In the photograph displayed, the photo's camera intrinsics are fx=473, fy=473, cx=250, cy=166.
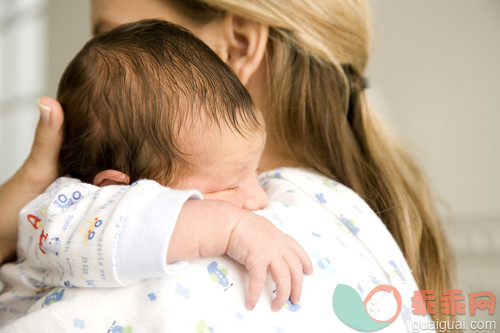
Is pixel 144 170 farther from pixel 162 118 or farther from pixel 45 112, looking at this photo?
pixel 45 112

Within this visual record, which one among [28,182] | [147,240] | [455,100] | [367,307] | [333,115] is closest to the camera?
[147,240]

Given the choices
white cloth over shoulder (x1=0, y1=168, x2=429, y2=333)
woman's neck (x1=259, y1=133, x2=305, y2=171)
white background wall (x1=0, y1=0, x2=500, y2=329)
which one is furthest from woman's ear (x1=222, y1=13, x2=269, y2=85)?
white background wall (x1=0, y1=0, x2=500, y2=329)

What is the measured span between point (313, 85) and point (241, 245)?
20.9 inches

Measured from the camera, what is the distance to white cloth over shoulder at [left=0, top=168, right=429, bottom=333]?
544 millimetres

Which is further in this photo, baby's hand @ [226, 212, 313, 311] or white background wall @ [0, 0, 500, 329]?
white background wall @ [0, 0, 500, 329]

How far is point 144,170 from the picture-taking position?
682 millimetres

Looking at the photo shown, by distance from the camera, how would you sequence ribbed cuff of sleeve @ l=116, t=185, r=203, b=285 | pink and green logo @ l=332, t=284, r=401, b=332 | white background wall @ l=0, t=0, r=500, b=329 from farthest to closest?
white background wall @ l=0, t=0, r=500, b=329, pink and green logo @ l=332, t=284, r=401, b=332, ribbed cuff of sleeve @ l=116, t=185, r=203, b=285

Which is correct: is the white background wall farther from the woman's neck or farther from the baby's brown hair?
the baby's brown hair

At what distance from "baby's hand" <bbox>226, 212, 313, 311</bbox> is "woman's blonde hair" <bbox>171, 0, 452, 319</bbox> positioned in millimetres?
399

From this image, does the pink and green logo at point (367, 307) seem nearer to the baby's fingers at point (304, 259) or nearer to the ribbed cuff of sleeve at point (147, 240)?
the baby's fingers at point (304, 259)

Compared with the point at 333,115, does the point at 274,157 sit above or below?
below

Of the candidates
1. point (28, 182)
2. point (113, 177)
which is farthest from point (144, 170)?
point (28, 182)

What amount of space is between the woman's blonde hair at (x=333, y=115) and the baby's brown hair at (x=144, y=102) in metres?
0.27

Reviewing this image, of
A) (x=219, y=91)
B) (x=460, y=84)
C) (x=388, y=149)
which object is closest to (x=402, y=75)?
(x=460, y=84)
